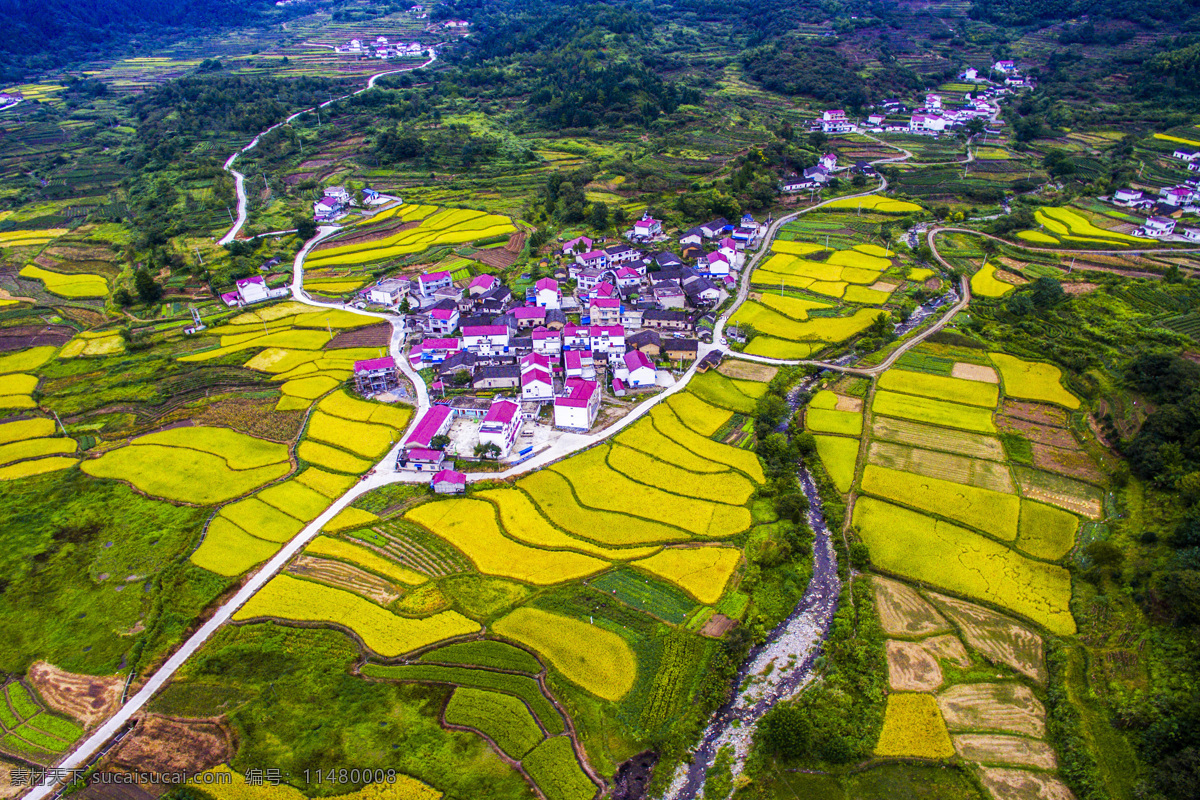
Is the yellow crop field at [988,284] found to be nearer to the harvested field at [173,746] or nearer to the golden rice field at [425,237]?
the golden rice field at [425,237]

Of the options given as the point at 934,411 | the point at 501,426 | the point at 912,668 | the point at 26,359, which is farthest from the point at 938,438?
the point at 26,359

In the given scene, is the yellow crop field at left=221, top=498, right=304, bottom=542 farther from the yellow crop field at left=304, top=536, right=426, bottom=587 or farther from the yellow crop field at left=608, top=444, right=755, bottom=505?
the yellow crop field at left=608, top=444, right=755, bottom=505

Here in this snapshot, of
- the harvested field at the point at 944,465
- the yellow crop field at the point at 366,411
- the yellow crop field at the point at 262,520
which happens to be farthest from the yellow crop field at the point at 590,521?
the harvested field at the point at 944,465

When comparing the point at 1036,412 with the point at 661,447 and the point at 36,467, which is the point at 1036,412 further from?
the point at 36,467

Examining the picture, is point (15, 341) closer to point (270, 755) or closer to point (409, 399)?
point (409, 399)

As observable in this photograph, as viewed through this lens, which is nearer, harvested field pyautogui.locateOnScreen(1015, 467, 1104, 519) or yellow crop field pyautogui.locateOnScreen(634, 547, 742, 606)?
yellow crop field pyautogui.locateOnScreen(634, 547, 742, 606)

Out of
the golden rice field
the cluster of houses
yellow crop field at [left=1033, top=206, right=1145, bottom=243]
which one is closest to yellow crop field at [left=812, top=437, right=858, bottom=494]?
yellow crop field at [left=1033, top=206, right=1145, bottom=243]

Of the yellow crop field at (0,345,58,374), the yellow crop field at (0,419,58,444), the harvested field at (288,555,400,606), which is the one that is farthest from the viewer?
the yellow crop field at (0,345,58,374)
